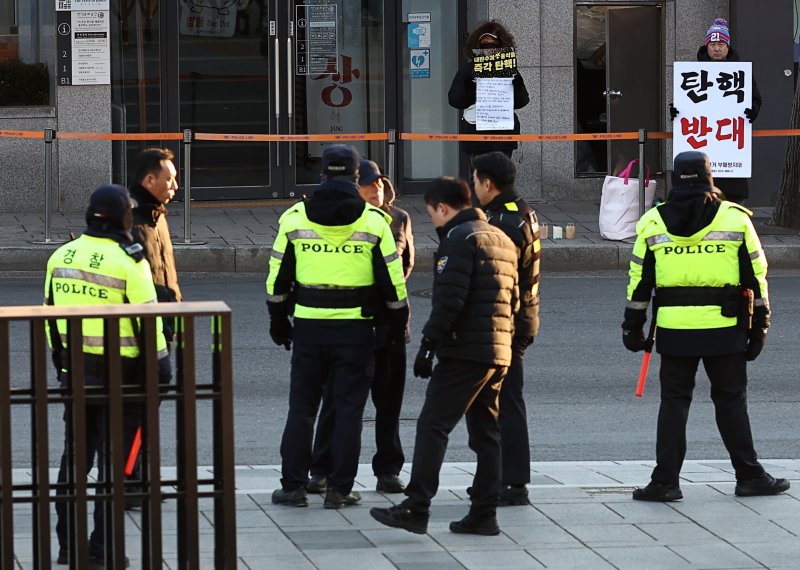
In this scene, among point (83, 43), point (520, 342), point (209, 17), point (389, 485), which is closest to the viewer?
point (520, 342)

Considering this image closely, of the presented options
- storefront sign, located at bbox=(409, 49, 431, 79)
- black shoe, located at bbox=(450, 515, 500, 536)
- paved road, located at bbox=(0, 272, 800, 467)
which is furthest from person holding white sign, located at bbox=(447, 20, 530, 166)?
black shoe, located at bbox=(450, 515, 500, 536)

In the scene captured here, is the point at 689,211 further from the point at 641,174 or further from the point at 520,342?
→ the point at 641,174

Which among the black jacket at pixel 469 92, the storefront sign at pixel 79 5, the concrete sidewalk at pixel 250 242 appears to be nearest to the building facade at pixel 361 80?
the storefront sign at pixel 79 5

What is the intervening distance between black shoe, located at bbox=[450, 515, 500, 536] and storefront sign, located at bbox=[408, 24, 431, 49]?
1312cm

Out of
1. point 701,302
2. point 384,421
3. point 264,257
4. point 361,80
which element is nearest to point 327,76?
point 361,80

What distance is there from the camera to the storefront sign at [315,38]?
62.3 feet

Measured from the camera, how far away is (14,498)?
16.1ft

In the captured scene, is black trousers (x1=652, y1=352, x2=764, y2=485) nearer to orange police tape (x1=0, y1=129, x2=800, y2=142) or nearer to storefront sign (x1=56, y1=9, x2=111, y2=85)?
orange police tape (x1=0, y1=129, x2=800, y2=142)

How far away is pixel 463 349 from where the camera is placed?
670cm

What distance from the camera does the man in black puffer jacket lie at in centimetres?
664

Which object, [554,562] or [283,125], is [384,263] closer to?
[554,562]

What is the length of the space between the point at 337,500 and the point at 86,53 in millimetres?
11823

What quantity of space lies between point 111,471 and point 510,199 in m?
2.86

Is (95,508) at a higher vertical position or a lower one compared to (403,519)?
higher
